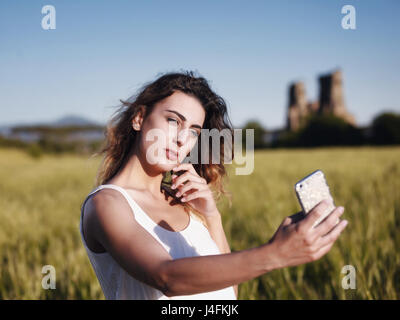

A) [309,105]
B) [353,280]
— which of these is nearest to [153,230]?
[353,280]

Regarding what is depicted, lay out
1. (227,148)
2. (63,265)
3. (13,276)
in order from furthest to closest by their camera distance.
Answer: (63,265), (13,276), (227,148)

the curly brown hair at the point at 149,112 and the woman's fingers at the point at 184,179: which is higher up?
the curly brown hair at the point at 149,112

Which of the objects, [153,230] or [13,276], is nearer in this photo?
[153,230]

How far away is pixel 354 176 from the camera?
5.48 metres

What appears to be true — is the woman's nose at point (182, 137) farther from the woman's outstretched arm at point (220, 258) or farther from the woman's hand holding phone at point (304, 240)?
the woman's hand holding phone at point (304, 240)

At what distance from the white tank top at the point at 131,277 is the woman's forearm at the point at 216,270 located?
28 centimetres

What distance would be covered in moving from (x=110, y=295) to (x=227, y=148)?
0.72 meters

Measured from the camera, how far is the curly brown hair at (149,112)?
1207 millimetres

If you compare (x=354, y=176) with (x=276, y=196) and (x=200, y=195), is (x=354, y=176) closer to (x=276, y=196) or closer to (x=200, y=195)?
(x=276, y=196)

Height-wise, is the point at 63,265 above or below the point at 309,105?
below

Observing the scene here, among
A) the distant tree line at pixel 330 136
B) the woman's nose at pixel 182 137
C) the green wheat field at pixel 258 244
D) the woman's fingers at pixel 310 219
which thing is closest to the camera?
the woman's fingers at pixel 310 219

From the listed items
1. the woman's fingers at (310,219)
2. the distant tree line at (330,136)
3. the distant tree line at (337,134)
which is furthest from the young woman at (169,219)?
the distant tree line at (337,134)

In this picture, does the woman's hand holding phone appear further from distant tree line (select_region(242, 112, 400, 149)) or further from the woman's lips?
distant tree line (select_region(242, 112, 400, 149))

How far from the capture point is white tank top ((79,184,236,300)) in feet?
Answer: 3.23
